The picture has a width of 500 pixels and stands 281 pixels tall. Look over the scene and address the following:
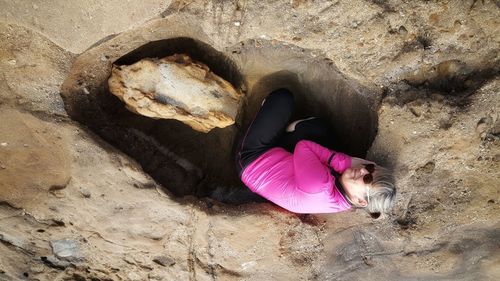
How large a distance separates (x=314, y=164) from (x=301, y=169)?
83 millimetres

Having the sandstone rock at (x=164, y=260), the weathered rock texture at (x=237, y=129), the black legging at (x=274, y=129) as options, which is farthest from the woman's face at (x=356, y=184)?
the sandstone rock at (x=164, y=260)

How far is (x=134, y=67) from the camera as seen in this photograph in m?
2.41

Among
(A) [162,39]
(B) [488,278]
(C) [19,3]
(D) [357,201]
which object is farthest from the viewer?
(B) [488,278]

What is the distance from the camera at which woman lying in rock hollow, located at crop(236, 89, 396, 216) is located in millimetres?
2242

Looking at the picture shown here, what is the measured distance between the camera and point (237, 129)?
2.99m

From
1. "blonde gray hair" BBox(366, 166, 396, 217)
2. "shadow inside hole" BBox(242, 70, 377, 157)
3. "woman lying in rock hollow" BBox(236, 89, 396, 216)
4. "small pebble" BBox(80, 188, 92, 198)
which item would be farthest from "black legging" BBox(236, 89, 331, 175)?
"small pebble" BBox(80, 188, 92, 198)

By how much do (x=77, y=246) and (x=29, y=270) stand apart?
1.32 feet

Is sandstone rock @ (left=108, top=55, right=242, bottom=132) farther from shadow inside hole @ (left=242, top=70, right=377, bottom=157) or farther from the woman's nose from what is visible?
the woman's nose

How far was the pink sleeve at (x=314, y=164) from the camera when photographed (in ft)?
7.91

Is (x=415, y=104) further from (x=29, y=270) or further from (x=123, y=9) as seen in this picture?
(x=29, y=270)

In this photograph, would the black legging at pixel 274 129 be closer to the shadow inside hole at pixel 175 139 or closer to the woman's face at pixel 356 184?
the shadow inside hole at pixel 175 139

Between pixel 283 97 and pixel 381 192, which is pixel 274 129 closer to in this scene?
pixel 283 97

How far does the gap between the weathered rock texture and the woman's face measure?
33cm

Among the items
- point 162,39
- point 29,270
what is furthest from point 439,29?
point 29,270
